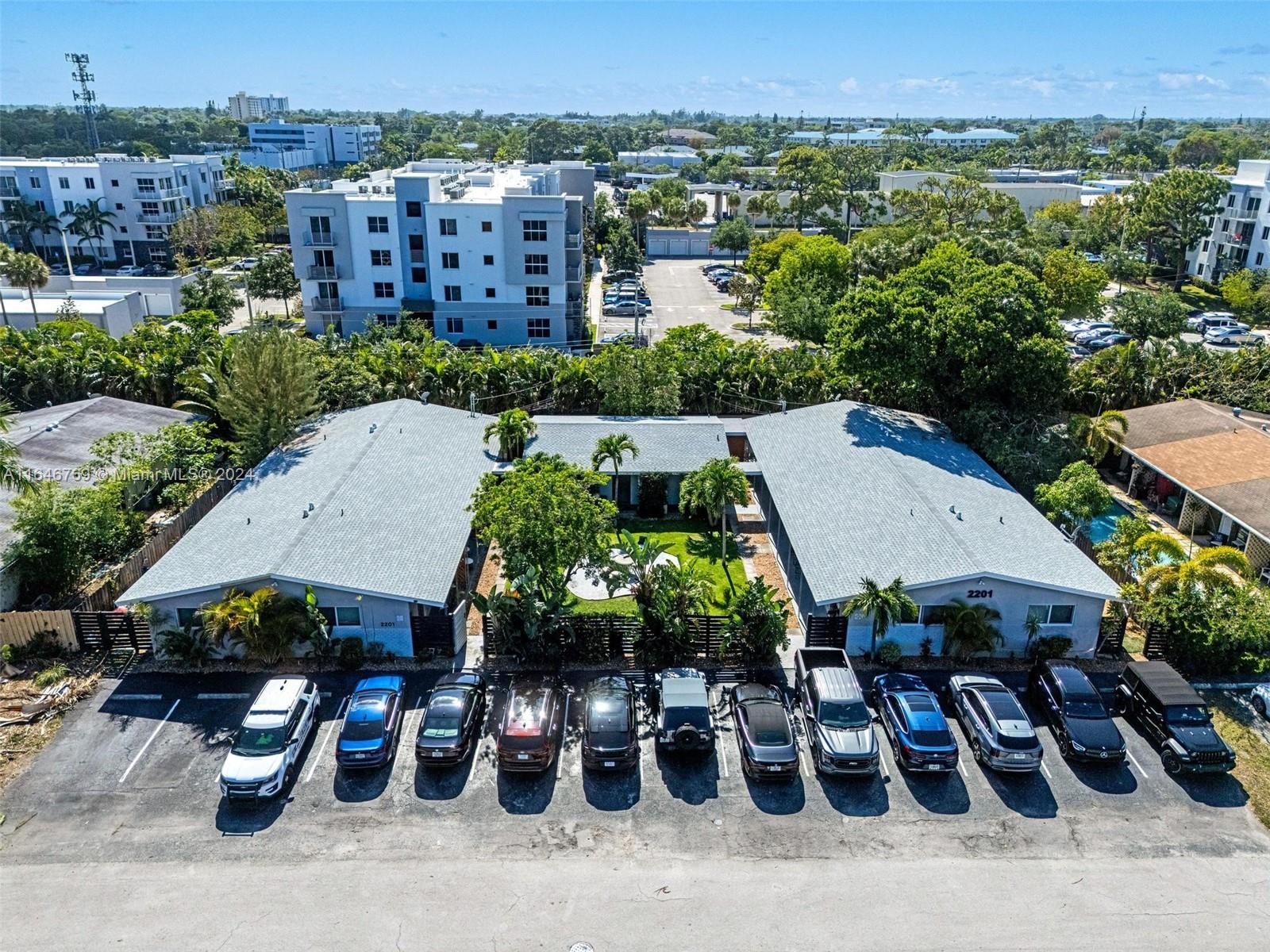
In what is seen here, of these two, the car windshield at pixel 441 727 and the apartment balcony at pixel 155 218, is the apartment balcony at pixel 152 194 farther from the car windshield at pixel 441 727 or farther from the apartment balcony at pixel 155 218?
the car windshield at pixel 441 727

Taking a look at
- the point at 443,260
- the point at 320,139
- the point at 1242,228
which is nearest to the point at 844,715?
the point at 443,260

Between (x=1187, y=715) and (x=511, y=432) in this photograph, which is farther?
(x=511, y=432)

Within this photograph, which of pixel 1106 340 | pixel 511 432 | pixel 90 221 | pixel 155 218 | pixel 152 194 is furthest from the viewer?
pixel 155 218

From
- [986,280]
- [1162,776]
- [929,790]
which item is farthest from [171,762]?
[986,280]

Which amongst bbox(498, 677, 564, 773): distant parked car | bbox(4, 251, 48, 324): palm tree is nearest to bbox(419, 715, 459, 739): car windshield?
bbox(498, 677, 564, 773): distant parked car

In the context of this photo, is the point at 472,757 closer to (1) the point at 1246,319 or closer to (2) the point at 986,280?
(2) the point at 986,280

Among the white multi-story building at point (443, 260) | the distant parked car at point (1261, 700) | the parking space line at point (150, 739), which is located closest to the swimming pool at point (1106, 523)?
the distant parked car at point (1261, 700)

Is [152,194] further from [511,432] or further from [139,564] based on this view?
[139,564]
